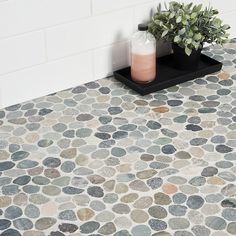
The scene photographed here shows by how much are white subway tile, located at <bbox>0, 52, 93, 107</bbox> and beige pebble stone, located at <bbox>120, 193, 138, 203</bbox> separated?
1.47ft

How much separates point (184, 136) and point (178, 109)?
0.12m

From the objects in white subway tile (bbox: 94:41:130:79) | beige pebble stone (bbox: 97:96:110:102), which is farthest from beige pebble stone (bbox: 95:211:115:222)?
white subway tile (bbox: 94:41:130:79)

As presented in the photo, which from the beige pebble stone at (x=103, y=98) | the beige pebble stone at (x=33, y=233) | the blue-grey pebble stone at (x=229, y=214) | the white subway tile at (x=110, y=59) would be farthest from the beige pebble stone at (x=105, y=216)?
the white subway tile at (x=110, y=59)

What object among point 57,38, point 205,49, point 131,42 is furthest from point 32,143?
point 205,49

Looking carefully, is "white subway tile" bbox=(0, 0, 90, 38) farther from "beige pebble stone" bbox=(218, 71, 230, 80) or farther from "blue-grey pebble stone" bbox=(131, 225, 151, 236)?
"blue-grey pebble stone" bbox=(131, 225, 151, 236)

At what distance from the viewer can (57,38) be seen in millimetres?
1423

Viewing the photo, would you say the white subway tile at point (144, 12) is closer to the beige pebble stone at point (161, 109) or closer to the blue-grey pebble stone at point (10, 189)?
the beige pebble stone at point (161, 109)

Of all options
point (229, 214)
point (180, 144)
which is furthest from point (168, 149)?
point (229, 214)

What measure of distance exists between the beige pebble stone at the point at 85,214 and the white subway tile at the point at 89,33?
48cm

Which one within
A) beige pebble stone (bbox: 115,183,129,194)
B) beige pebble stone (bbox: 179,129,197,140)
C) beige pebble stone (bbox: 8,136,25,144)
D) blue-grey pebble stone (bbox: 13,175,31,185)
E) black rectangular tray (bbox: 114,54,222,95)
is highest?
black rectangular tray (bbox: 114,54,222,95)

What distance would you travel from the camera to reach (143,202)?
1.12 meters

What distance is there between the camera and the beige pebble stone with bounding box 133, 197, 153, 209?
43.6 inches

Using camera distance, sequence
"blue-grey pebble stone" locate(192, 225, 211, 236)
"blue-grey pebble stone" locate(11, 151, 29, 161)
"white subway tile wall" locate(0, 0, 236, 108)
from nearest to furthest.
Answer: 1. "blue-grey pebble stone" locate(192, 225, 211, 236)
2. "blue-grey pebble stone" locate(11, 151, 29, 161)
3. "white subway tile wall" locate(0, 0, 236, 108)

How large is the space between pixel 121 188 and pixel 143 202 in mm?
61
